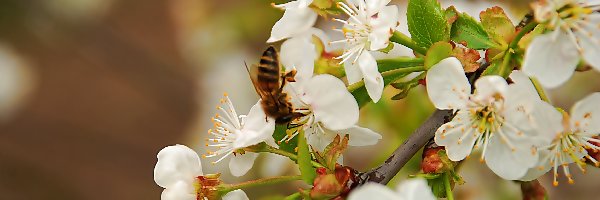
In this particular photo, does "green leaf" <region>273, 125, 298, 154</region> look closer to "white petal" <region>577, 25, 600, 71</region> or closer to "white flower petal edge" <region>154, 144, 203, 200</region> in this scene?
"white flower petal edge" <region>154, 144, 203, 200</region>

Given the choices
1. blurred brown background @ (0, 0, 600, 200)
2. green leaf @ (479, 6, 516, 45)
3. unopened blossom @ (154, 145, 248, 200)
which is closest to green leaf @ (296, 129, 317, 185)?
unopened blossom @ (154, 145, 248, 200)

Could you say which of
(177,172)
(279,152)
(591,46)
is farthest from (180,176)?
(591,46)

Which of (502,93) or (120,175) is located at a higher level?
(120,175)

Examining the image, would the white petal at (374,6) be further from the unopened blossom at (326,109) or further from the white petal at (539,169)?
the white petal at (539,169)

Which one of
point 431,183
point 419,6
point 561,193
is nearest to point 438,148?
point 431,183

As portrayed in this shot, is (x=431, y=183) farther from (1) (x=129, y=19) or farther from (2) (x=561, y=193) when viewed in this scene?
(1) (x=129, y=19)

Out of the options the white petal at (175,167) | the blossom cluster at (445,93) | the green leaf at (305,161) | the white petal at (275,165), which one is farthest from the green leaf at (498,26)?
the white petal at (275,165)
